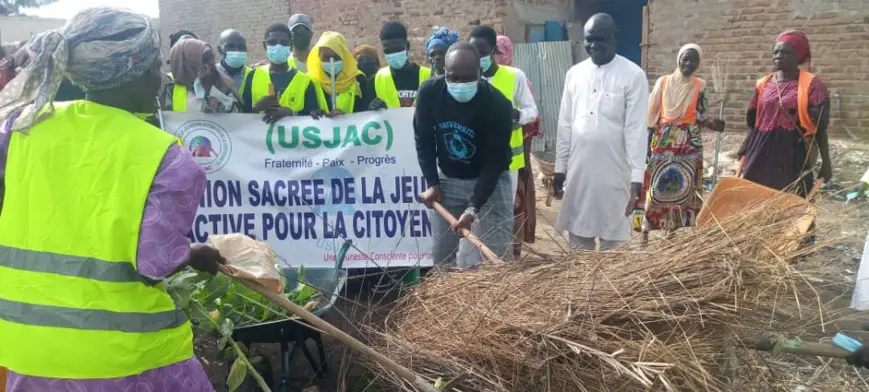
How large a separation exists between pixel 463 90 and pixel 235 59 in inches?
99.1

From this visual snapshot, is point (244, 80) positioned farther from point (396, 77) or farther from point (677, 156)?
point (677, 156)

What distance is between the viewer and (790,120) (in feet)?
17.6

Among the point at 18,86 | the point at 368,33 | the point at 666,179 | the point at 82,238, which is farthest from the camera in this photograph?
the point at 368,33

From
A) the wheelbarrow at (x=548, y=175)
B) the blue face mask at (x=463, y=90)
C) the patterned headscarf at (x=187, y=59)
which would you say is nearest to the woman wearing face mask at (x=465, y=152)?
the blue face mask at (x=463, y=90)

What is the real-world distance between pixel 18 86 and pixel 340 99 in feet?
11.7

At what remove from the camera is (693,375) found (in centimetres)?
219

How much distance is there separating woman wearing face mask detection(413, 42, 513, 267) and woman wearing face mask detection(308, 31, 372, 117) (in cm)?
146

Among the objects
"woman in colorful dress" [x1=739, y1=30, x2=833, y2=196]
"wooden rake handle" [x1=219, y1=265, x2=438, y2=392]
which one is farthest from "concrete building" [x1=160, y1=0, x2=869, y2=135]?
"wooden rake handle" [x1=219, y1=265, x2=438, y2=392]

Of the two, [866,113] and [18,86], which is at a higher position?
[18,86]

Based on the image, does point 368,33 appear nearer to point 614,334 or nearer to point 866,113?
point 866,113

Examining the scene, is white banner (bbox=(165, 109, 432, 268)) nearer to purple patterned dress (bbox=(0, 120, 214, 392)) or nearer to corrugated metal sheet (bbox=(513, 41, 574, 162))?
purple patterned dress (bbox=(0, 120, 214, 392))

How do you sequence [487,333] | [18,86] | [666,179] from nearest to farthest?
[18,86], [487,333], [666,179]

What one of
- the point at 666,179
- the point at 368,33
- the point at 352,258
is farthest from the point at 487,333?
the point at 368,33

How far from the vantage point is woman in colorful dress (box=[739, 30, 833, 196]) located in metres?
5.27
